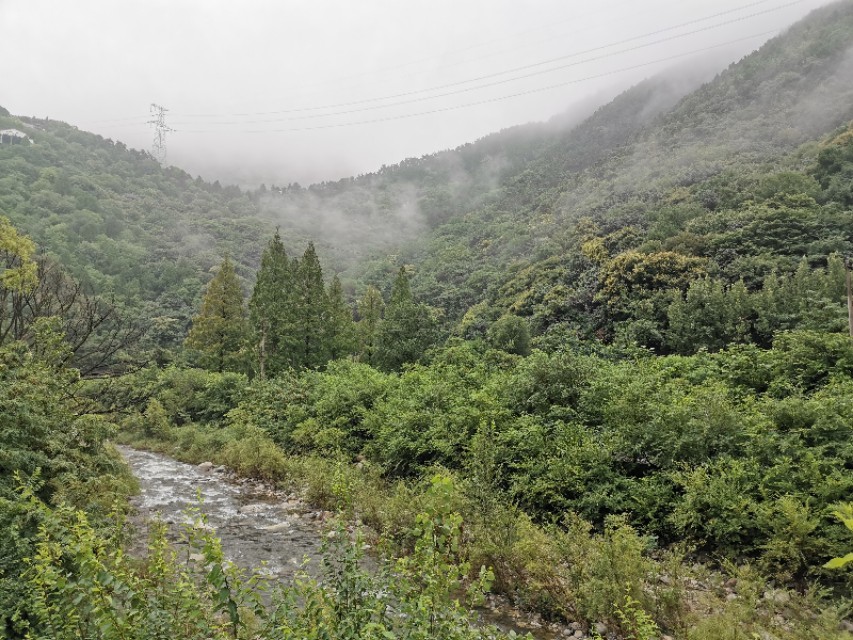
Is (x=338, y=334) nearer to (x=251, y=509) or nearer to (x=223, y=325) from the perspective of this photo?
(x=223, y=325)

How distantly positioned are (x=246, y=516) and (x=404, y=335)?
16.6m

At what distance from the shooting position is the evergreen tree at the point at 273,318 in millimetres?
28766

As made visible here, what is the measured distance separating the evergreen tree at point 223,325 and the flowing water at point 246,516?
13102 millimetres

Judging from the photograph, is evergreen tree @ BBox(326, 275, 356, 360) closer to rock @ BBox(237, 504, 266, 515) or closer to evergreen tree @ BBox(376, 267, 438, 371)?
evergreen tree @ BBox(376, 267, 438, 371)

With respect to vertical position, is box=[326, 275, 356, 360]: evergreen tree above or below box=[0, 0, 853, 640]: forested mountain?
below

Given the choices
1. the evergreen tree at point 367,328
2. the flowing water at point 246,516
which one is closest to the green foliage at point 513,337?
the evergreen tree at point 367,328

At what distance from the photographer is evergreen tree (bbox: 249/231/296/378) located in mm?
28766

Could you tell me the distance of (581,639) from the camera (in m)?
6.49

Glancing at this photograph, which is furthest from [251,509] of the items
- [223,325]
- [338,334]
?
[223,325]

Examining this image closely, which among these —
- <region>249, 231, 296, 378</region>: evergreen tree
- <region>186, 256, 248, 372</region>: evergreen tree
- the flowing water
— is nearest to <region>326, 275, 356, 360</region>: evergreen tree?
<region>249, 231, 296, 378</region>: evergreen tree

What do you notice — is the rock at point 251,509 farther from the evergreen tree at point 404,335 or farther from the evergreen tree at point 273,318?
the evergreen tree at point 273,318

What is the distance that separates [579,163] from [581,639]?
113 metres

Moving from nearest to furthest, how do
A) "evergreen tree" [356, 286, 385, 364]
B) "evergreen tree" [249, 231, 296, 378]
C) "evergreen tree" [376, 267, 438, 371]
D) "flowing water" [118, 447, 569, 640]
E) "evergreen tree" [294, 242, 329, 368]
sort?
1. "flowing water" [118, 447, 569, 640]
2. "evergreen tree" [376, 267, 438, 371]
3. "evergreen tree" [249, 231, 296, 378]
4. "evergreen tree" [294, 242, 329, 368]
5. "evergreen tree" [356, 286, 385, 364]

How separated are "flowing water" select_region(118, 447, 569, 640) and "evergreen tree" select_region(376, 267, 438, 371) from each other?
39.0 feet
